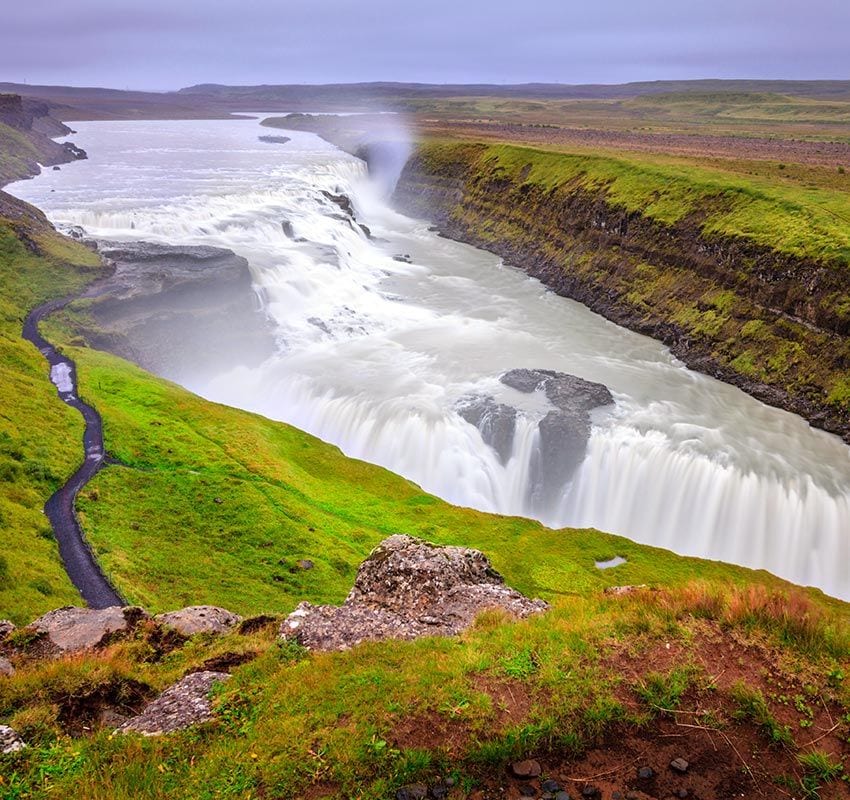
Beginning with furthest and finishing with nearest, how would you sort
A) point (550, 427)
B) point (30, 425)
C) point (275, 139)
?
point (275, 139)
point (550, 427)
point (30, 425)

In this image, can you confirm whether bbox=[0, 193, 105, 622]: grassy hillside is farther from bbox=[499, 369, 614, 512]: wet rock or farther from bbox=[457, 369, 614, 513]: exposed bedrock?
bbox=[499, 369, 614, 512]: wet rock

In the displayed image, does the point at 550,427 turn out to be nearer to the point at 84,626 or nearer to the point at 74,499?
the point at 74,499

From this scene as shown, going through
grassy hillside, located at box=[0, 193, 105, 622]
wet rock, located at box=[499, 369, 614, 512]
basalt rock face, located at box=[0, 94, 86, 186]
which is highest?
basalt rock face, located at box=[0, 94, 86, 186]

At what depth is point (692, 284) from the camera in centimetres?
5650

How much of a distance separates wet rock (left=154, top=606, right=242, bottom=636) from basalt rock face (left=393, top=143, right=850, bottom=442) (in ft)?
131

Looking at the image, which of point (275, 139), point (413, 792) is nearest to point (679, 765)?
point (413, 792)

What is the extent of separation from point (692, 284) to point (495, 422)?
28.6m

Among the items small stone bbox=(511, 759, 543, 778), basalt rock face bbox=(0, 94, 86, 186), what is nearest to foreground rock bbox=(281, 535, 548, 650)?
small stone bbox=(511, 759, 543, 778)

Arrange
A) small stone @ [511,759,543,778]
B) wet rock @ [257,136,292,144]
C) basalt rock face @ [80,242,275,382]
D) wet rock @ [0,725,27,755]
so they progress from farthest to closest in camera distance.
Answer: wet rock @ [257,136,292,144] → basalt rock face @ [80,242,275,382] → wet rock @ [0,725,27,755] → small stone @ [511,759,543,778]

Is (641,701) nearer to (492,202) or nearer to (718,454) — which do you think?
(718,454)

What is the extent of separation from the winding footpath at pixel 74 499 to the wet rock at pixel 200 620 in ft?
20.9

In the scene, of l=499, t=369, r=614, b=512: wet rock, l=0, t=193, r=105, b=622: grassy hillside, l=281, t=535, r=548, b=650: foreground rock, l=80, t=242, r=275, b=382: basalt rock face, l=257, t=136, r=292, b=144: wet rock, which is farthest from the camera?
l=257, t=136, r=292, b=144: wet rock

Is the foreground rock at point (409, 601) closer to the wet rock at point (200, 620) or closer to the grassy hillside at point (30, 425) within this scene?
the wet rock at point (200, 620)

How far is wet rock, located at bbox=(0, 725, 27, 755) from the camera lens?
9656mm
